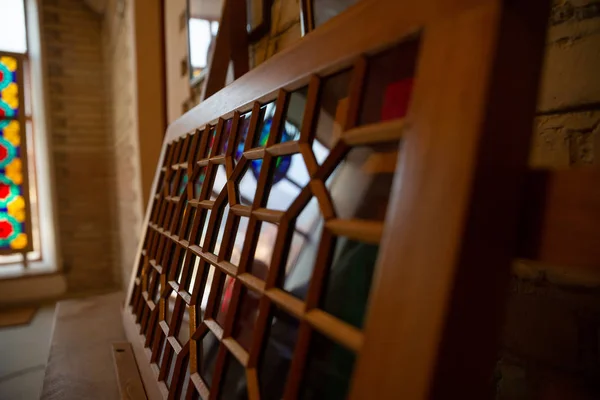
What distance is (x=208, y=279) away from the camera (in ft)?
2.60

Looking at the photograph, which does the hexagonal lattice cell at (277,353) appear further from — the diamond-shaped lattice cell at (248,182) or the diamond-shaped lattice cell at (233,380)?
the diamond-shaped lattice cell at (248,182)

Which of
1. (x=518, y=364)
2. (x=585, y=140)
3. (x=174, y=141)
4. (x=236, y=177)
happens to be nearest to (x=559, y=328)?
(x=518, y=364)

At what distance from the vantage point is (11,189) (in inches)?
135

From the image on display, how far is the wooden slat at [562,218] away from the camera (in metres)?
0.29

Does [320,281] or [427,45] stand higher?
[427,45]

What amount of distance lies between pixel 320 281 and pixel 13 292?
3.79 meters

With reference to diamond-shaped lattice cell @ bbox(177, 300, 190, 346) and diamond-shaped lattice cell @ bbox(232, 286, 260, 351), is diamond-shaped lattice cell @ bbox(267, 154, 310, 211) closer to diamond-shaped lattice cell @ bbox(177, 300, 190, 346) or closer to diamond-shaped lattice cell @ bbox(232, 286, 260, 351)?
diamond-shaped lattice cell @ bbox(232, 286, 260, 351)

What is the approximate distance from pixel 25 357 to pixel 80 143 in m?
2.05

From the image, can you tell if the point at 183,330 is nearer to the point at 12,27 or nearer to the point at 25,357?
the point at 25,357

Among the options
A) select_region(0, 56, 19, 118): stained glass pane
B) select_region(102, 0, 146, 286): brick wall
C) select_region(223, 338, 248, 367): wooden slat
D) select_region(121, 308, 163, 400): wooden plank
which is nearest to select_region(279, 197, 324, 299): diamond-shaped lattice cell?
select_region(223, 338, 248, 367): wooden slat

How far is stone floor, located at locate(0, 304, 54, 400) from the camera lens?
70.4 inches

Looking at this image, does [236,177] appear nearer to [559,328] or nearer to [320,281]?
[320,281]

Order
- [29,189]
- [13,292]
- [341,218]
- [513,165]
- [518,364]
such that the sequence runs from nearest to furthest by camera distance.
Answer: [513,165] → [341,218] → [518,364] → [13,292] → [29,189]

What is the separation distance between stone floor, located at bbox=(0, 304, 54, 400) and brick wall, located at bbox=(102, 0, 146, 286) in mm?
674
